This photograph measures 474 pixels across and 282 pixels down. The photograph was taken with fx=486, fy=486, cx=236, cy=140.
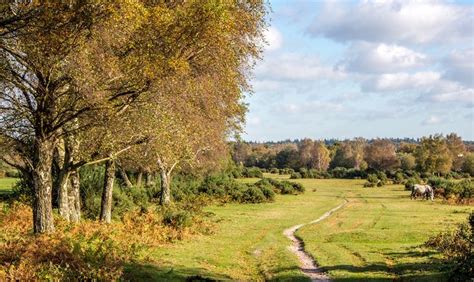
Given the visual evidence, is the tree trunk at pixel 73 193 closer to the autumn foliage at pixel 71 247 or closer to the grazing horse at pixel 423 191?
the autumn foliage at pixel 71 247

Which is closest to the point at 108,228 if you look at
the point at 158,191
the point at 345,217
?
the point at 345,217

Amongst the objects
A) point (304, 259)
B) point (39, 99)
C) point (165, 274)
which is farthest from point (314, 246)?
point (39, 99)

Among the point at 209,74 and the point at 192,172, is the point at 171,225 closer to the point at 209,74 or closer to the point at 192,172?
the point at 209,74

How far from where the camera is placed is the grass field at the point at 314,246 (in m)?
20.0

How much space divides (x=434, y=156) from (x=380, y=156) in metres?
31.2

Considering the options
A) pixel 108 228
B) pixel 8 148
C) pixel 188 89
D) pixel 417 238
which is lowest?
pixel 417 238

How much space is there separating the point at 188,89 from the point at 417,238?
684 inches

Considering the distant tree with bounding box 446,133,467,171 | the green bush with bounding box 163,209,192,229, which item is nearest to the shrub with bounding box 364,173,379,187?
the distant tree with bounding box 446,133,467,171

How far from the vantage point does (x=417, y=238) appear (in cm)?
3028

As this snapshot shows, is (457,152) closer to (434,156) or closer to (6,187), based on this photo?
(434,156)

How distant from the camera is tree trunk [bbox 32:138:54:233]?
20.4 meters

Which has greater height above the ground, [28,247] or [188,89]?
[188,89]

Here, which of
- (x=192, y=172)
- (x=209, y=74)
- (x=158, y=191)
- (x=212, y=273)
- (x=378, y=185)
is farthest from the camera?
(x=378, y=185)

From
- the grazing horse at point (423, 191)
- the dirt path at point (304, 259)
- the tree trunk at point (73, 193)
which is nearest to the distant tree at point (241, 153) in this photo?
the grazing horse at point (423, 191)
